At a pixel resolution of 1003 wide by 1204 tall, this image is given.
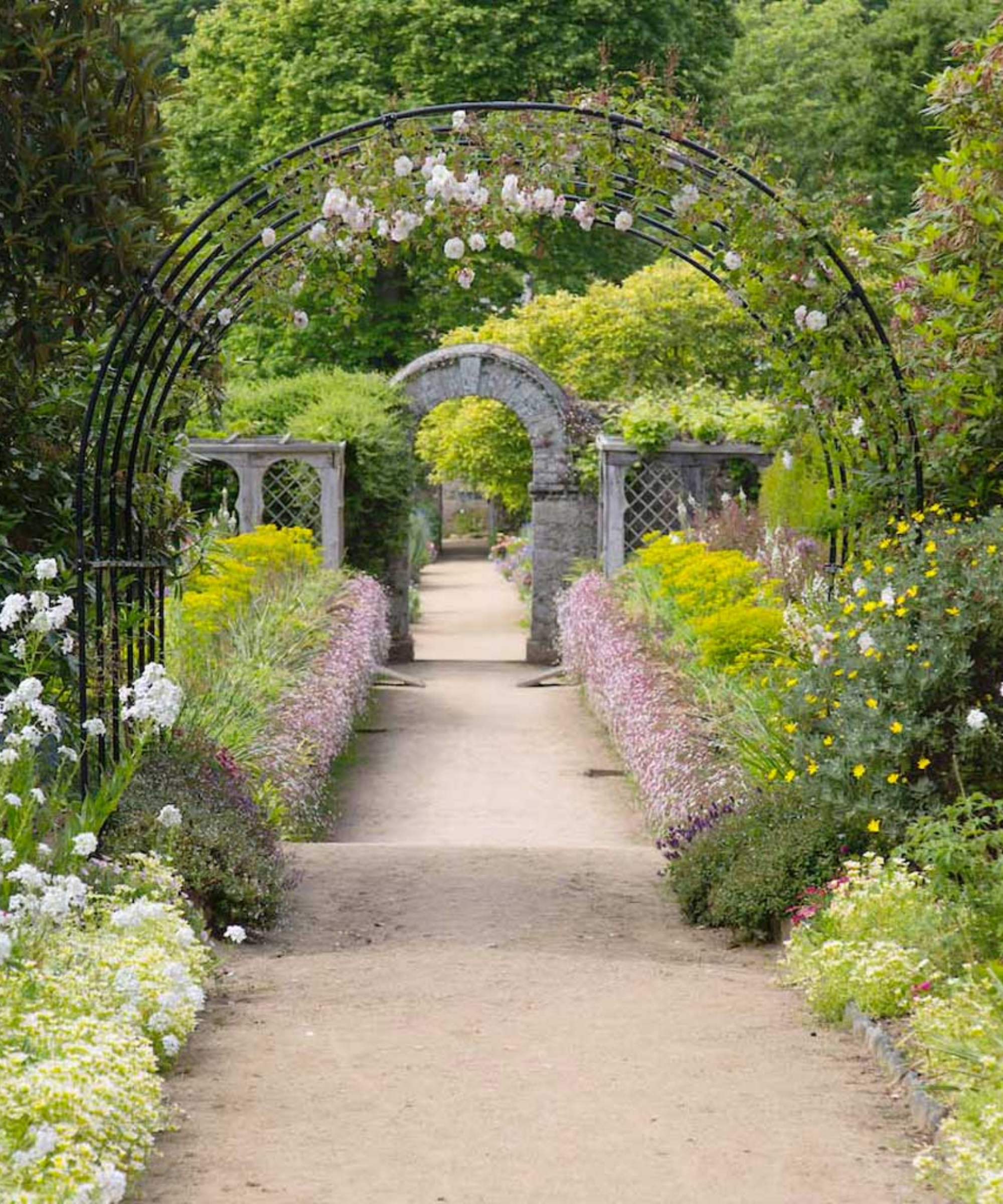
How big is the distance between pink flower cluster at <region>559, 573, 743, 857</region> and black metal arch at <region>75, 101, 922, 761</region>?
5.14ft

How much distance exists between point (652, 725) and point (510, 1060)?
549 centimetres

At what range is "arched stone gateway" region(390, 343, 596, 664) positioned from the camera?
1877cm

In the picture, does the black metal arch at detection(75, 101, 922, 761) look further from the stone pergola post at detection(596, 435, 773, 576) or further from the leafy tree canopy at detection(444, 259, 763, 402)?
the leafy tree canopy at detection(444, 259, 763, 402)

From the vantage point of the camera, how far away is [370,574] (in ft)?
61.9

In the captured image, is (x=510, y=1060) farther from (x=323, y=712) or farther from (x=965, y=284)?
(x=323, y=712)

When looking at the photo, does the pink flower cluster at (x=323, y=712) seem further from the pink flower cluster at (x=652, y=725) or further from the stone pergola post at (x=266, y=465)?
the pink flower cluster at (x=652, y=725)

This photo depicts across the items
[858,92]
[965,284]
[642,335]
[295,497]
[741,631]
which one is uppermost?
[858,92]

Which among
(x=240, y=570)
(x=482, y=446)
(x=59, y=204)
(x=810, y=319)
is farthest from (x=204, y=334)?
(x=482, y=446)

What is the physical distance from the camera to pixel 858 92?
2436 cm

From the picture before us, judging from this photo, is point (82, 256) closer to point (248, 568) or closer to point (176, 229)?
point (176, 229)

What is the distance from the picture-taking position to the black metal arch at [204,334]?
277 inches

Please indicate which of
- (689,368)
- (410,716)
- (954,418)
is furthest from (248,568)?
(689,368)

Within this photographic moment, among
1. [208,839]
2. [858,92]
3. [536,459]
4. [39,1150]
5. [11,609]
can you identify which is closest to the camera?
[39,1150]

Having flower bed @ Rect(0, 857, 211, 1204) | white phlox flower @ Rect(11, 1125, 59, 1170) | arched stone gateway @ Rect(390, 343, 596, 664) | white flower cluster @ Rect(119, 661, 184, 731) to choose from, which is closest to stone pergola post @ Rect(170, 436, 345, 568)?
arched stone gateway @ Rect(390, 343, 596, 664)
